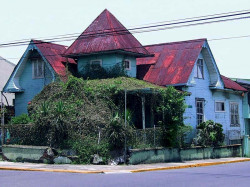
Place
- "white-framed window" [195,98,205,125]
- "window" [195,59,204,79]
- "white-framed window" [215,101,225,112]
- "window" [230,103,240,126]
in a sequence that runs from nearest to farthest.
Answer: "white-framed window" [195,98,205,125] → "window" [195,59,204,79] → "white-framed window" [215,101,225,112] → "window" [230,103,240,126]

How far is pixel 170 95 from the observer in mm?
23406

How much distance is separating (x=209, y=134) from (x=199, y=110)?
279 cm

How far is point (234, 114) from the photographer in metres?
33.1

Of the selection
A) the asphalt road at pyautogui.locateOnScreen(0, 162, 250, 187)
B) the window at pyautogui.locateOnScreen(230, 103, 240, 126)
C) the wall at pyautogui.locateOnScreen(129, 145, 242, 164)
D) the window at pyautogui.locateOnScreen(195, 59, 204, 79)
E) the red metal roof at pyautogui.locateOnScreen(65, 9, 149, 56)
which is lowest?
the asphalt road at pyautogui.locateOnScreen(0, 162, 250, 187)

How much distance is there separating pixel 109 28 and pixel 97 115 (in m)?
8.86

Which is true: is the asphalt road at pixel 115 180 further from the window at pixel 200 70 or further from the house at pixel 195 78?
the window at pixel 200 70

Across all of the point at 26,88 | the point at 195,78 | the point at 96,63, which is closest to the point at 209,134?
the point at 195,78

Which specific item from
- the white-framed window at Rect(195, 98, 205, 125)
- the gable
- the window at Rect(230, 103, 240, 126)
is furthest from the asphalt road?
the window at Rect(230, 103, 240, 126)

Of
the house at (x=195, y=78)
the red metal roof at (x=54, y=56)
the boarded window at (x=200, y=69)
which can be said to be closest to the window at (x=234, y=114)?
the house at (x=195, y=78)

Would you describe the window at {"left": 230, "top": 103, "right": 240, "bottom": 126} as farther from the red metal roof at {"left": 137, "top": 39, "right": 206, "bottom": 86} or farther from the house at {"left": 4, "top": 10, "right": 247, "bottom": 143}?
the red metal roof at {"left": 137, "top": 39, "right": 206, "bottom": 86}

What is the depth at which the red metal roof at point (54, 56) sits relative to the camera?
91.3 feet

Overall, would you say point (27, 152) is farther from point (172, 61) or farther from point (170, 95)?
point (172, 61)

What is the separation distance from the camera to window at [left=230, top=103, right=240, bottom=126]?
108 ft

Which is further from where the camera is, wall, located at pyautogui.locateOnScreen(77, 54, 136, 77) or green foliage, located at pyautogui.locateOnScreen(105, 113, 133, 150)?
wall, located at pyautogui.locateOnScreen(77, 54, 136, 77)
